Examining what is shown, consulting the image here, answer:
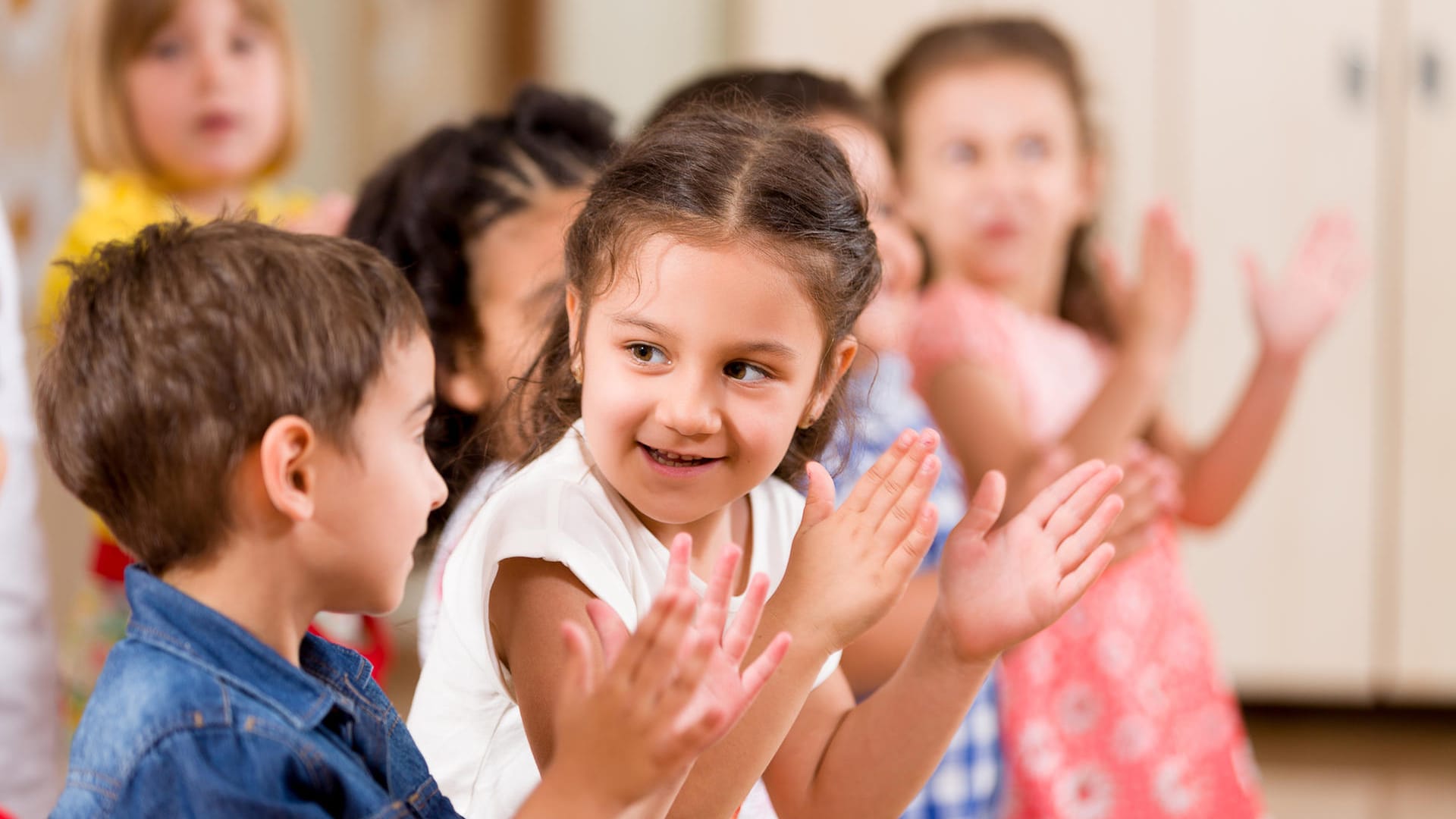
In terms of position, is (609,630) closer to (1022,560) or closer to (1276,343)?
(1022,560)

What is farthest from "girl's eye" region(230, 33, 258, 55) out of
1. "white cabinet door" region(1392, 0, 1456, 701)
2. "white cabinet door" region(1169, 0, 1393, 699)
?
"white cabinet door" region(1392, 0, 1456, 701)

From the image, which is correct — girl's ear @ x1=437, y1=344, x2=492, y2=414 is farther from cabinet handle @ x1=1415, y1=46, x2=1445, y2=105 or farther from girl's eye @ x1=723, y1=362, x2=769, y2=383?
cabinet handle @ x1=1415, y1=46, x2=1445, y2=105

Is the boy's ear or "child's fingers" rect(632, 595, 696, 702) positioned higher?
the boy's ear

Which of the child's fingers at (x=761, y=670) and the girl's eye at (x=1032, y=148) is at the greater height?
the child's fingers at (x=761, y=670)

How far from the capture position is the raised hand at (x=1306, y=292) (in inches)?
69.3

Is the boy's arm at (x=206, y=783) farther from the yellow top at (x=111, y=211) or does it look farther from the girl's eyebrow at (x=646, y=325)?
the yellow top at (x=111, y=211)

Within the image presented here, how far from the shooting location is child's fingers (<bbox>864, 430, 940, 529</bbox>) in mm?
756

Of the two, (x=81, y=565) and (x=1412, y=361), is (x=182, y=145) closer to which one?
(x=81, y=565)

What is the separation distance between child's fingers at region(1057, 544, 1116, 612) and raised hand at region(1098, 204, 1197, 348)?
90 centimetres

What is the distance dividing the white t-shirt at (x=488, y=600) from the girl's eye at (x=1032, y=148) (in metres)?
1.06

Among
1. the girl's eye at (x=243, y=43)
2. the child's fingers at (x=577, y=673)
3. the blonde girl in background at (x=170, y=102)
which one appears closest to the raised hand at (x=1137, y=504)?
the child's fingers at (x=577, y=673)

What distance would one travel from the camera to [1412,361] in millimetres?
2689

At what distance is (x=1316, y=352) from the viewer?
8.85 ft

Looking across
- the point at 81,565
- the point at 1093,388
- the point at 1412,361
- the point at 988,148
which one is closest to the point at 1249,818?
the point at 1093,388
